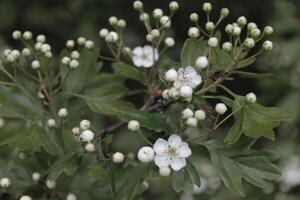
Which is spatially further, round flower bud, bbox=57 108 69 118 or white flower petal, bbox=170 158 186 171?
round flower bud, bbox=57 108 69 118

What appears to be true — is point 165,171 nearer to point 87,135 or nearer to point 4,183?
point 87,135

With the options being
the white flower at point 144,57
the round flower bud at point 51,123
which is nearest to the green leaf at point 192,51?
the white flower at point 144,57

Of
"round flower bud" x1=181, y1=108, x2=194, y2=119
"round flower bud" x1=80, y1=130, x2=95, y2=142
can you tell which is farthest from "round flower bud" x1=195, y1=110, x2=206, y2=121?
"round flower bud" x1=80, y1=130, x2=95, y2=142

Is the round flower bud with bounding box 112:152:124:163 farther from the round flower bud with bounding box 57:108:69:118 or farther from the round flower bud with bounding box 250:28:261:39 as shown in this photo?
the round flower bud with bounding box 250:28:261:39

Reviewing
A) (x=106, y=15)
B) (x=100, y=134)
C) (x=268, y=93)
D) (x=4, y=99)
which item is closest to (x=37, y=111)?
(x=4, y=99)

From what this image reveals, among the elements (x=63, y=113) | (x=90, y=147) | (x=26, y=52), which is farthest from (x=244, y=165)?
(x=26, y=52)

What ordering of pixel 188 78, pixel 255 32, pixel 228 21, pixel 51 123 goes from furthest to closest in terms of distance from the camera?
pixel 228 21, pixel 51 123, pixel 255 32, pixel 188 78

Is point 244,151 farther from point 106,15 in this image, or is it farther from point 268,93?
point 106,15
